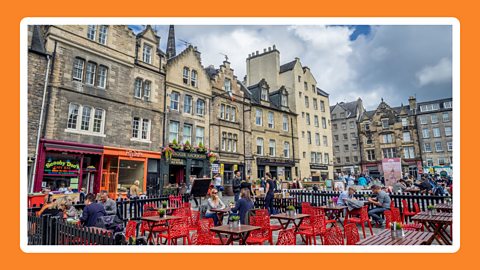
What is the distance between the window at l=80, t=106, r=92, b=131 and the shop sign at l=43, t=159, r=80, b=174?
1.87 metres

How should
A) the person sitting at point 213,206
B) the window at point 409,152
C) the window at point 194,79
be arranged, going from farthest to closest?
1. the window at point 409,152
2. the window at point 194,79
3. the person sitting at point 213,206

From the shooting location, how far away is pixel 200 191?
12914 mm

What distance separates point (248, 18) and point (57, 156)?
12.7 metres

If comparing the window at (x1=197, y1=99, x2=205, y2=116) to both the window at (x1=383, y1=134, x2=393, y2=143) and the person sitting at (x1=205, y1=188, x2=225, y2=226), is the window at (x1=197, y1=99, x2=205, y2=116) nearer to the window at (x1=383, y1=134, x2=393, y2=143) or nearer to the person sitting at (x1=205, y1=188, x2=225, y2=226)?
the person sitting at (x1=205, y1=188, x2=225, y2=226)

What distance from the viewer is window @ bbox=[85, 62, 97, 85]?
15483mm

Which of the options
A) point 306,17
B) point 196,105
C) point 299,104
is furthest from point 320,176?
point 306,17

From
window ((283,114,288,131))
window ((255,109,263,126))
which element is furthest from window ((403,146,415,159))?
window ((255,109,263,126))

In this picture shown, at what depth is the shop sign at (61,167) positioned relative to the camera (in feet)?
43.8

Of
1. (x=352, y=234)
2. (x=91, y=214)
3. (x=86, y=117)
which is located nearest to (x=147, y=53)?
(x=86, y=117)

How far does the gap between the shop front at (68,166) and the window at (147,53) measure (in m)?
6.79

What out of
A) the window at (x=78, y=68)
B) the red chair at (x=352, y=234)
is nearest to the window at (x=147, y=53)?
the window at (x=78, y=68)

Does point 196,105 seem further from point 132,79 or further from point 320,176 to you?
point 320,176

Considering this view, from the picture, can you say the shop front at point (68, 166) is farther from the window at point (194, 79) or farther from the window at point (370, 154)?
the window at point (370, 154)

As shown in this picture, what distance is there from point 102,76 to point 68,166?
535 centimetres
